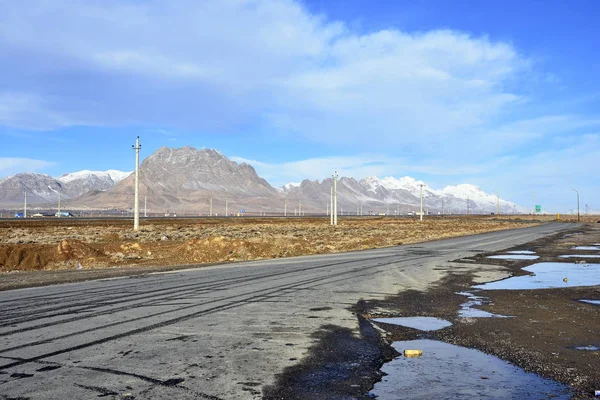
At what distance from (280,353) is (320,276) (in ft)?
31.5

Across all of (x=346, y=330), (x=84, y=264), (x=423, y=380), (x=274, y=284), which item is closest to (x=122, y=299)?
(x=274, y=284)

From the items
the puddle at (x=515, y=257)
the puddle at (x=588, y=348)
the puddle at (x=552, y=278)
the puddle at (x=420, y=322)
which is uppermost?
the puddle at (x=588, y=348)

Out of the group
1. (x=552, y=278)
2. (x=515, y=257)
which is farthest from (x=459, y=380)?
(x=515, y=257)

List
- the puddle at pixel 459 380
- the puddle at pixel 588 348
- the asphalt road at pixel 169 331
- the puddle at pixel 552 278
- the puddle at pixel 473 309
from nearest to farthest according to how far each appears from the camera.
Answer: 1. the puddle at pixel 459 380
2. the asphalt road at pixel 169 331
3. the puddle at pixel 588 348
4. the puddle at pixel 473 309
5. the puddle at pixel 552 278

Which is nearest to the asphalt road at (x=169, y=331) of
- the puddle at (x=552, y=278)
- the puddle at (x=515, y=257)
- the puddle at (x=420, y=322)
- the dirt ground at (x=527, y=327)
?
the puddle at (x=420, y=322)

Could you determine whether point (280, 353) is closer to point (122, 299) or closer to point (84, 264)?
point (122, 299)

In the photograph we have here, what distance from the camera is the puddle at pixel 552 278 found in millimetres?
14188

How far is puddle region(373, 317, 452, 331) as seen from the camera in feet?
28.9

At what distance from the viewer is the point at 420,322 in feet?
30.2

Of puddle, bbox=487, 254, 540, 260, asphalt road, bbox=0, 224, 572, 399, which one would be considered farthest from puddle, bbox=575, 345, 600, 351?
puddle, bbox=487, 254, 540, 260

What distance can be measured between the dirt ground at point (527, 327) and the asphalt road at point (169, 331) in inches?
40.3

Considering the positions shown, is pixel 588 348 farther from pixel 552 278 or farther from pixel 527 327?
pixel 552 278

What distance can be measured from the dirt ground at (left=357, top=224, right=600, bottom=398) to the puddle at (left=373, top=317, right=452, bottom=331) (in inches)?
7.6

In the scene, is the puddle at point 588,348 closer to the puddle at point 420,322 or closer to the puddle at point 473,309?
the puddle at point 420,322
